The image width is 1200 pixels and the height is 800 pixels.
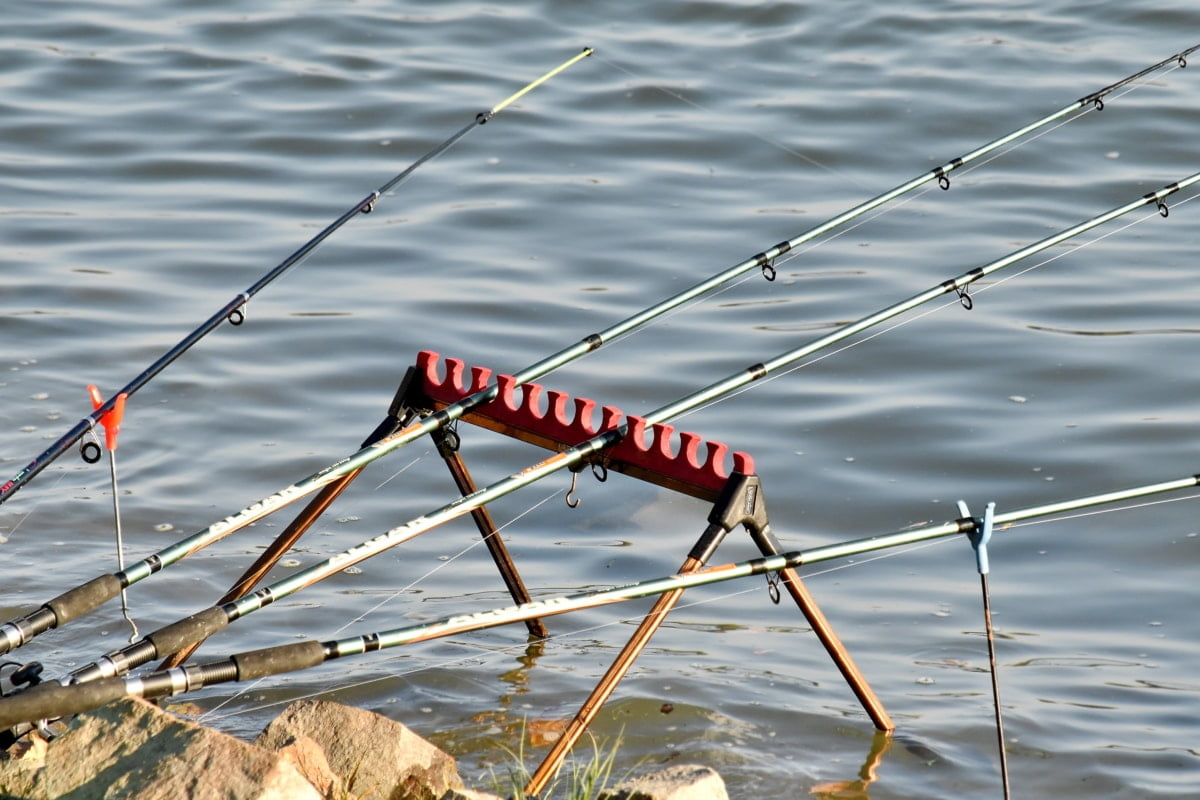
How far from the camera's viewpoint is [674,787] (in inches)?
167

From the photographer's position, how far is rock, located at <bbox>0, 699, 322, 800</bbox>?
3824mm

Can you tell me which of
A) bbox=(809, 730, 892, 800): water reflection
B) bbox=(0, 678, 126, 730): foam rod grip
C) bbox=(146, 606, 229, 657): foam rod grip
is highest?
bbox=(146, 606, 229, 657): foam rod grip

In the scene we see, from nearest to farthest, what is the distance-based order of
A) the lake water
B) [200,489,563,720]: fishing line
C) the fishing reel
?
the fishing reel → [200,489,563,720]: fishing line → the lake water

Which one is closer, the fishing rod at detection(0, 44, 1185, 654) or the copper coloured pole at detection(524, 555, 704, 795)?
the fishing rod at detection(0, 44, 1185, 654)

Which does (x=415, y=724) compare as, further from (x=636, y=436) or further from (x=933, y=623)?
(x=933, y=623)

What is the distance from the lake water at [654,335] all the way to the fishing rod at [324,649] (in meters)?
1.13

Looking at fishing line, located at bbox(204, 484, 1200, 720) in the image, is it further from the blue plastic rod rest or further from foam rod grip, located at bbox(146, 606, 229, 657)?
foam rod grip, located at bbox(146, 606, 229, 657)

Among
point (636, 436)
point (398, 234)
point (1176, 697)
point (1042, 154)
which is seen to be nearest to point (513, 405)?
point (636, 436)

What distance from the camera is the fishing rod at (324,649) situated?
11.7ft

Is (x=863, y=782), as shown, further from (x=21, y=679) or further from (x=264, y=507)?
(x=21, y=679)

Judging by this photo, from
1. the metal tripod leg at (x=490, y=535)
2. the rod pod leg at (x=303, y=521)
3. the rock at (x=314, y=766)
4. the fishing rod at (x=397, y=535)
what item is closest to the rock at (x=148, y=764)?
the fishing rod at (x=397, y=535)

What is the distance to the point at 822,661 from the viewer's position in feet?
21.0

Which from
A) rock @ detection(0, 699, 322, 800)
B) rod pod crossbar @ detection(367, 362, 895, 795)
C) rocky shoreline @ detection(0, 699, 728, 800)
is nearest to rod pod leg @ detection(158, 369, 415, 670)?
rod pod crossbar @ detection(367, 362, 895, 795)

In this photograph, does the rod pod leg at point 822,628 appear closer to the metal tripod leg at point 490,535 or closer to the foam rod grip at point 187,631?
the metal tripod leg at point 490,535
